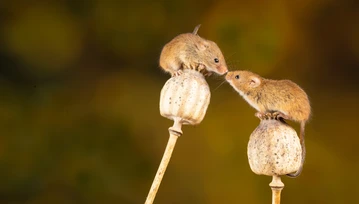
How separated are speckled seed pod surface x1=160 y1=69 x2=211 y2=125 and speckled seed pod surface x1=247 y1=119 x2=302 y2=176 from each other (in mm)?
260

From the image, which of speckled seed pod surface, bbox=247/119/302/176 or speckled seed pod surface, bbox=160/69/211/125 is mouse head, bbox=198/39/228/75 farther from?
speckled seed pod surface, bbox=247/119/302/176

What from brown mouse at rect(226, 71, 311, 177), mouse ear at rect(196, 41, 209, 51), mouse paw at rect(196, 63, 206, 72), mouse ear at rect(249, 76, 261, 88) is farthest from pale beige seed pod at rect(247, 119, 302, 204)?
mouse ear at rect(196, 41, 209, 51)

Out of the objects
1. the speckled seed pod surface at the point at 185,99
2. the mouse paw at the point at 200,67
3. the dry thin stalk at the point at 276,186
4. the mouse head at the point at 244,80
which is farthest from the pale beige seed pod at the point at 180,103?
the dry thin stalk at the point at 276,186

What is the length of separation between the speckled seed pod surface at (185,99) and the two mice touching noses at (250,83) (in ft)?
0.36

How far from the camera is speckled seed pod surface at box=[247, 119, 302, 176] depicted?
6.25ft

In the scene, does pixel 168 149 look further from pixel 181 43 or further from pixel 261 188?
pixel 261 188

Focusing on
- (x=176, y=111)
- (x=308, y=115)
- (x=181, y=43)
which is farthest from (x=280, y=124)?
(x=181, y=43)

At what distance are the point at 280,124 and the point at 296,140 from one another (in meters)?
0.09

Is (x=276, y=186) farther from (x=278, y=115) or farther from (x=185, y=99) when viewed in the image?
(x=185, y=99)

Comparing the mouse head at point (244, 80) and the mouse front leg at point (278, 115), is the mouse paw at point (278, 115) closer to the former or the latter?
the mouse front leg at point (278, 115)

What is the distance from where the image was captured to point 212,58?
226 centimetres

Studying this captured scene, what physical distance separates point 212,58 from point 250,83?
0.21 m

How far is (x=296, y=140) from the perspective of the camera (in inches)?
77.5

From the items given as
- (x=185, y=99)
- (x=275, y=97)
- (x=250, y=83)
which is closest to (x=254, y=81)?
(x=250, y=83)
